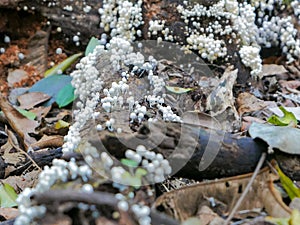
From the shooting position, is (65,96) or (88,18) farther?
(88,18)

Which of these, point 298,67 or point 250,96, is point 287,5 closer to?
point 298,67

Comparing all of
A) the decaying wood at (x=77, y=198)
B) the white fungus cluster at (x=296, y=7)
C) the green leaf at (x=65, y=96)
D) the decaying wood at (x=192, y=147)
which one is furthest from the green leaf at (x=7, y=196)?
Answer: the white fungus cluster at (x=296, y=7)

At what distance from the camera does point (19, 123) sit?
2605 mm

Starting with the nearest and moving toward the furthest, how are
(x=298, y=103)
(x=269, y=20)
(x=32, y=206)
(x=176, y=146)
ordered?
(x=32, y=206)
(x=176, y=146)
(x=298, y=103)
(x=269, y=20)

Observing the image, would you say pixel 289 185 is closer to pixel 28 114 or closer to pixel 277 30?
pixel 28 114

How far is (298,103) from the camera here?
2691 millimetres

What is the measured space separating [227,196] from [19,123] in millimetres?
1497

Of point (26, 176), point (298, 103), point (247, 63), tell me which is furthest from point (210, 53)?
point (26, 176)

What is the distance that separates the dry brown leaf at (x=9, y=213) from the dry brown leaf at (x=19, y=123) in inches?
28.6

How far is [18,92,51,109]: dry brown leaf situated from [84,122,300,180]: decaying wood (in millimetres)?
1545

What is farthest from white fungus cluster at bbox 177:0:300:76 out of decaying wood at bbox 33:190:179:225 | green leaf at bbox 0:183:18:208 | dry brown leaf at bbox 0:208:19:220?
decaying wood at bbox 33:190:179:225

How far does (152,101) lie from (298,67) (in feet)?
5.03

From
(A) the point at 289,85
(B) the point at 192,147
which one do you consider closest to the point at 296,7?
(A) the point at 289,85

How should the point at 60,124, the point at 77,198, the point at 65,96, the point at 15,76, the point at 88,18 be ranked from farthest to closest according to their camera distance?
the point at 15,76 < the point at 88,18 < the point at 65,96 < the point at 60,124 < the point at 77,198
